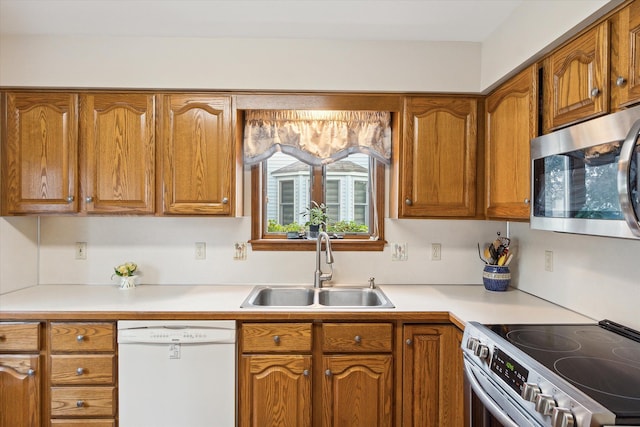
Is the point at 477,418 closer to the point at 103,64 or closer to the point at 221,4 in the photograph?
the point at 221,4

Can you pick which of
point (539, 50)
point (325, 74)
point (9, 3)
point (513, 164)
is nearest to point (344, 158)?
point (325, 74)

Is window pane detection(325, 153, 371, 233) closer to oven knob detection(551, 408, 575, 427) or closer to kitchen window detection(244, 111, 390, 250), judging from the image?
kitchen window detection(244, 111, 390, 250)

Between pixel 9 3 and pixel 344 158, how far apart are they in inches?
75.9

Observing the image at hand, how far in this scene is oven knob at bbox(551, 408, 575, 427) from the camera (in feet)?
3.11

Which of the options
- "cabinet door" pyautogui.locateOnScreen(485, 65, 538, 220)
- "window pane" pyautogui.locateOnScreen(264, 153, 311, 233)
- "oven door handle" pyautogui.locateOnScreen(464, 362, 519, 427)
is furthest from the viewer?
"window pane" pyautogui.locateOnScreen(264, 153, 311, 233)

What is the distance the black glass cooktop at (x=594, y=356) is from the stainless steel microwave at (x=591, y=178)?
17.0 inches

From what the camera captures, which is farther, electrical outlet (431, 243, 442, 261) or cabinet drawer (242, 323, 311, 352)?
electrical outlet (431, 243, 442, 261)

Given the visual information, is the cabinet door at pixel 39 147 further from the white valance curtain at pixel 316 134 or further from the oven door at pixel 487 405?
the oven door at pixel 487 405

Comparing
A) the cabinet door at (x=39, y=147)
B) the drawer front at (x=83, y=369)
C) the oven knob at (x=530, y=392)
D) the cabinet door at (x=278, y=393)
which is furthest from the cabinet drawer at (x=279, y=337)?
the cabinet door at (x=39, y=147)

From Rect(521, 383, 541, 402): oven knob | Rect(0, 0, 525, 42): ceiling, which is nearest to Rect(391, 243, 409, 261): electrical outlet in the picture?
Rect(0, 0, 525, 42): ceiling

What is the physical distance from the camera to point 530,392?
3.59 ft

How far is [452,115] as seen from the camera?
2170 millimetres

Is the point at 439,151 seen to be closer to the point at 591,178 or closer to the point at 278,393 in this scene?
the point at 591,178

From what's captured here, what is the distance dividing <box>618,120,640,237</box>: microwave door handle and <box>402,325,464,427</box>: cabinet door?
3.45 feet
